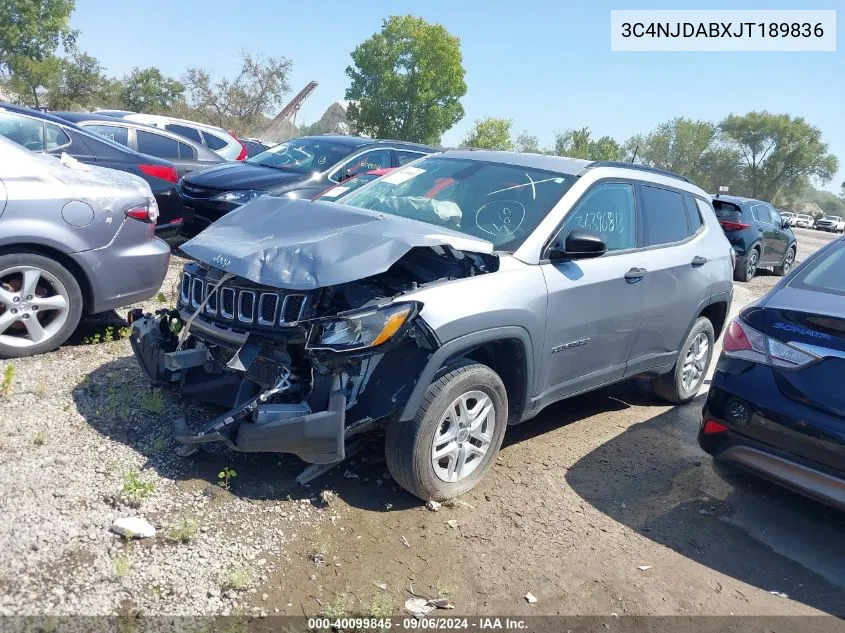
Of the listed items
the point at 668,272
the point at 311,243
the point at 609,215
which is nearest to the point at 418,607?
the point at 311,243

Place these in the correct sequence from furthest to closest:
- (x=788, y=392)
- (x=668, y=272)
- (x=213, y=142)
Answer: (x=213, y=142) < (x=668, y=272) < (x=788, y=392)

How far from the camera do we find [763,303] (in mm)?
3963

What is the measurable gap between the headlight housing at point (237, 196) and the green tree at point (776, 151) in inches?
3113

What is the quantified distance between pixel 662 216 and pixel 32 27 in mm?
45122

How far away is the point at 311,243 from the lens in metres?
3.55

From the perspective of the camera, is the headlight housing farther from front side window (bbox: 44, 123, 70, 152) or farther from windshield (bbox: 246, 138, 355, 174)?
front side window (bbox: 44, 123, 70, 152)

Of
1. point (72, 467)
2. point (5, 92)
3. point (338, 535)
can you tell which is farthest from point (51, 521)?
point (5, 92)

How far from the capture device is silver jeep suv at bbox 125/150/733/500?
→ 3303 mm

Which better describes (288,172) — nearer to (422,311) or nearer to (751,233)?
(422,311)

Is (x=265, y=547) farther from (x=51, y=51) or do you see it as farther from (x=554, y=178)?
(x=51, y=51)

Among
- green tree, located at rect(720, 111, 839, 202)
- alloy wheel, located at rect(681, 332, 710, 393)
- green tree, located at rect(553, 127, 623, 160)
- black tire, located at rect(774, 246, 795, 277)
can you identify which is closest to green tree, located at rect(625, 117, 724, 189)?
green tree, located at rect(720, 111, 839, 202)

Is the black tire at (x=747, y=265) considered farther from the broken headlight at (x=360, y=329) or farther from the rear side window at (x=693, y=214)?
the broken headlight at (x=360, y=329)

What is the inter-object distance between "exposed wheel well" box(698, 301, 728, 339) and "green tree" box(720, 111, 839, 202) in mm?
79186

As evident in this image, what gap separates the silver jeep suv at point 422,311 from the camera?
10.8 feet
